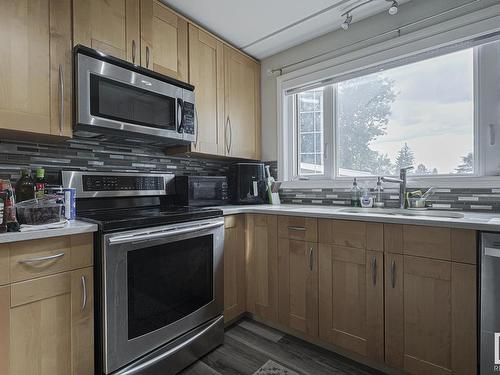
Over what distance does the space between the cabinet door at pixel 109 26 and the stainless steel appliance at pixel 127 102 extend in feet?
0.30

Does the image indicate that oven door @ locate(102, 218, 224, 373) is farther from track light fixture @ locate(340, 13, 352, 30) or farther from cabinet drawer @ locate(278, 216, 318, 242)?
track light fixture @ locate(340, 13, 352, 30)

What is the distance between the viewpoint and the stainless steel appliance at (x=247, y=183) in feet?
8.01

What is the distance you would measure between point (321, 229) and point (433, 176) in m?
0.92

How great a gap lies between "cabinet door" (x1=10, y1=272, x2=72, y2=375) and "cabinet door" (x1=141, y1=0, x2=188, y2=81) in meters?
1.38

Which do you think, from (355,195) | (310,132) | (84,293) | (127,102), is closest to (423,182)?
(355,195)

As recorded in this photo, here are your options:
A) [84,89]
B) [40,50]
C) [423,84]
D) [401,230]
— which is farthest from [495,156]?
[40,50]

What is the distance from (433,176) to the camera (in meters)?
1.91

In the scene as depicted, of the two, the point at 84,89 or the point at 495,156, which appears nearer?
the point at 84,89

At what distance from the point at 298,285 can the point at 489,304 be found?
99 cm

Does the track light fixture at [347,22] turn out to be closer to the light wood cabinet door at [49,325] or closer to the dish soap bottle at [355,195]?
the dish soap bottle at [355,195]

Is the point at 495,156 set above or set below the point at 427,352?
above

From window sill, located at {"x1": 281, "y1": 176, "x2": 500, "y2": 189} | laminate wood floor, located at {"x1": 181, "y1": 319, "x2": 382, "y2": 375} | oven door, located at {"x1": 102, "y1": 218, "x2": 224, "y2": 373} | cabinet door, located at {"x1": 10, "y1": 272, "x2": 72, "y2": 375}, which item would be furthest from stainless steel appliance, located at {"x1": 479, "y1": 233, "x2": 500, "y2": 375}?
cabinet door, located at {"x1": 10, "y1": 272, "x2": 72, "y2": 375}

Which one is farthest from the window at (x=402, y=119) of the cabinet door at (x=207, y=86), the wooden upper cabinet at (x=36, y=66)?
the wooden upper cabinet at (x=36, y=66)

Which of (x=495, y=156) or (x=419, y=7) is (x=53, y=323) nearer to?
(x=495, y=156)
